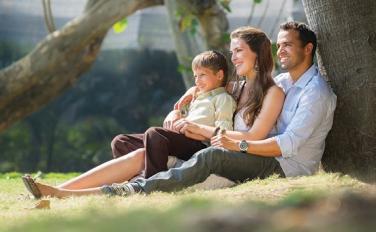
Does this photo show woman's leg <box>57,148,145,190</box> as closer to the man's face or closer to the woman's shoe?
the woman's shoe

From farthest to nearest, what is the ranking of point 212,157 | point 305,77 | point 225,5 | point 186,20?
point 186,20
point 225,5
point 305,77
point 212,157

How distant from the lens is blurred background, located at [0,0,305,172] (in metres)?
16.9

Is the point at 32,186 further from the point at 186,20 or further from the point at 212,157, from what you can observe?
the point at 186,20

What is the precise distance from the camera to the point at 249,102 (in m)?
5.66

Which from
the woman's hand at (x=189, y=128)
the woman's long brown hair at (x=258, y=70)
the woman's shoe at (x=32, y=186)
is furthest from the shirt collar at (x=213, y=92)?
the woman's shoe at (x=32, y=186)

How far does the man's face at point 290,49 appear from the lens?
566 cm

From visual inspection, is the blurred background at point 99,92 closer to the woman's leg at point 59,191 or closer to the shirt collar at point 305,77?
the shirt collar at point 305,77

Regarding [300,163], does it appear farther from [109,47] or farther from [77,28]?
[109,47]

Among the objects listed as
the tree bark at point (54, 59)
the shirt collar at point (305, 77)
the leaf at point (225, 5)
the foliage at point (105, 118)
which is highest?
the shirt collar at point (305, 77)

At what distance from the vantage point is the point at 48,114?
1716cm

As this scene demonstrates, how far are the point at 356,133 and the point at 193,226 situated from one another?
3.42 metres

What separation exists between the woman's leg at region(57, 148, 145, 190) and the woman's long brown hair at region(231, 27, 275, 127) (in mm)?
751

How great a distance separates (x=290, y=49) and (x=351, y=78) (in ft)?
1.45

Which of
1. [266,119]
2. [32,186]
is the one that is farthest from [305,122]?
[32,186]
